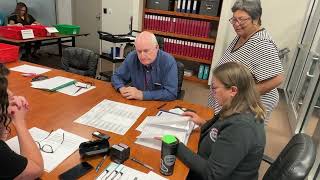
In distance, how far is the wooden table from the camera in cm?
113

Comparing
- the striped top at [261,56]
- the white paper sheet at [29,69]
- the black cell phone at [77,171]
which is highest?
the striped top at [261,56]

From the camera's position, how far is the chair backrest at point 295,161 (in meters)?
0.99

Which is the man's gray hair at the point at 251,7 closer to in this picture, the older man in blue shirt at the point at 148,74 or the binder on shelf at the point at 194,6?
the older man in blue shirt at the point at 148,74

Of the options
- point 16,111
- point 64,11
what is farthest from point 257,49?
point 64,11

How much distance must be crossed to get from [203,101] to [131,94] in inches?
87.1

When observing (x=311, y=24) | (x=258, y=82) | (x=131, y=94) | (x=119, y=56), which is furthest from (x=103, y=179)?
(x=311, y=24)

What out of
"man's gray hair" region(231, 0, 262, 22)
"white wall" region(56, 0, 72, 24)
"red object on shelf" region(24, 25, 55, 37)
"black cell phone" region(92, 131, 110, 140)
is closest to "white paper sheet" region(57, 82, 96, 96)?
"black cell phone" region(92, 131, 110, 140)

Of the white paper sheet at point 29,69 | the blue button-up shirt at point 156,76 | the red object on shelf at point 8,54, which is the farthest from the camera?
the red object on shelf at point 8,54

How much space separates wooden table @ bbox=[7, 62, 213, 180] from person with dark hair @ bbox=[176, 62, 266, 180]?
0.30 ft

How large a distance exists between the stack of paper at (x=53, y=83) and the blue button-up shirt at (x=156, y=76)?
1.22 ft

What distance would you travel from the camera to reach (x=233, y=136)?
1065 millimetres

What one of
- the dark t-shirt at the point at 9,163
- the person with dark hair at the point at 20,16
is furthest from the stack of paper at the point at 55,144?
the person with dark hair at the point at 20,16

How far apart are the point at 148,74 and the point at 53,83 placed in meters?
0.77

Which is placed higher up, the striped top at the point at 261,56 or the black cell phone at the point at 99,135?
the striped top at the point at 261,56
